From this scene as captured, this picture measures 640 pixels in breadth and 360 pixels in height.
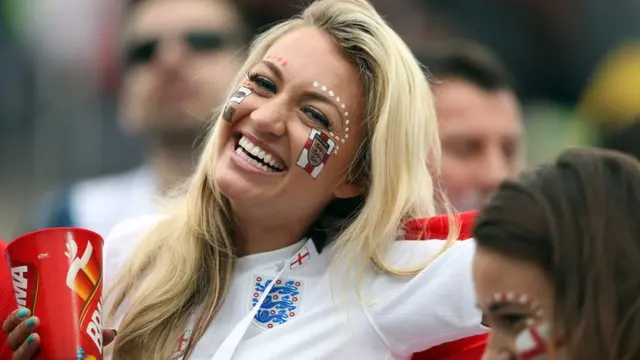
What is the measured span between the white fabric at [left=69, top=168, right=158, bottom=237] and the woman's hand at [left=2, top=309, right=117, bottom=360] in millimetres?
1626

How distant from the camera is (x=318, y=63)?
98.0 inches

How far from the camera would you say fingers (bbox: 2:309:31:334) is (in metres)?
2.16

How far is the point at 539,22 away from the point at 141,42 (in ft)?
10.4

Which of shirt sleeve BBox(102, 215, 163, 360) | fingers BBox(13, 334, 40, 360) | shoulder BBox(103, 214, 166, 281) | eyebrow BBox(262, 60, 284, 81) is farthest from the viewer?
shoulder BBox(103, 214, 166, 281)

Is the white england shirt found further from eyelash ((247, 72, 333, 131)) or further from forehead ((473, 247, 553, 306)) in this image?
forehead ((473, 247, 553, 306))

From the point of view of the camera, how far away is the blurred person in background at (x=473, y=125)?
354cm

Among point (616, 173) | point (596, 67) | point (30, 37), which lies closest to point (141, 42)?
point (30, 37)

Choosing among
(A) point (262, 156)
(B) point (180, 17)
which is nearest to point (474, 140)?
(B) point (180, 17)

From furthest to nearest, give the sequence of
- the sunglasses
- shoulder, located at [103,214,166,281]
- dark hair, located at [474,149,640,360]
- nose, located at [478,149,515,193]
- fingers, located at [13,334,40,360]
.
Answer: the sunglasses → nose, located at [478,149,515,193] → shoulder, located at [103,214,166,281] → fingers, located at [13,334,40,360] → dark hair, located at [474,149,640,360]

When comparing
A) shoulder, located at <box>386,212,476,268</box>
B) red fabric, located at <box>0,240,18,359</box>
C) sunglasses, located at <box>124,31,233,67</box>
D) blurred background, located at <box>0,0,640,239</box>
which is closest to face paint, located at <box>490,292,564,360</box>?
shoulder, located at <box>386,212,476,268</box>

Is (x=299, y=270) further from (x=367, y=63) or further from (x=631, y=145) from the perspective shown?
(x=631, y=145)

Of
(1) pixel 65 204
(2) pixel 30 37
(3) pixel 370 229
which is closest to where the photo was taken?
(3) pixel 370 229

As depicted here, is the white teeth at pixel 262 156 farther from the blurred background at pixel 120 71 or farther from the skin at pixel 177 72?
the blurred background at pixel 120 71

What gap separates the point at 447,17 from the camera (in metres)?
6.33
